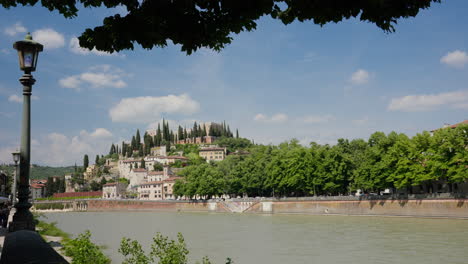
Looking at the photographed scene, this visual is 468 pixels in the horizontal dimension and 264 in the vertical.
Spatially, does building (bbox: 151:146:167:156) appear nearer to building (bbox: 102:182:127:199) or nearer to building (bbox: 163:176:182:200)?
building (bbox: 102:182:127:199)

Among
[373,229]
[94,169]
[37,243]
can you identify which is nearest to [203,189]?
[373,229]

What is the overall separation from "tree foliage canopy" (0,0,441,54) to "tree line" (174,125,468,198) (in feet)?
158

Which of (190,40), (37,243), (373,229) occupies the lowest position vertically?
(373,229)

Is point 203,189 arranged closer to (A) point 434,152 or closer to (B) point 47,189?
(A) point 434,152

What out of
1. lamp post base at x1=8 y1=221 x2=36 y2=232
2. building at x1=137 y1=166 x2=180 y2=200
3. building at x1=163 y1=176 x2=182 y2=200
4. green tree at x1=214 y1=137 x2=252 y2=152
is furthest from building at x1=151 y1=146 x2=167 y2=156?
lamp post base at x1=8 y1=221 x2=36 y2=232

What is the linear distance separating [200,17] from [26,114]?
6.44 metres

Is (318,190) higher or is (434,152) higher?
(434,152)

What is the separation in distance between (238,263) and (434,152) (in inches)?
1372

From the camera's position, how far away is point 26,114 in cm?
889

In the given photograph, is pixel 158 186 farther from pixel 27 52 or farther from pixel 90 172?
pixel 27 52

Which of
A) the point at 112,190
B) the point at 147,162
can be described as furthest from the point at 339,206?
the point at 147,162

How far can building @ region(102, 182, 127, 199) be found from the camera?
493 ft

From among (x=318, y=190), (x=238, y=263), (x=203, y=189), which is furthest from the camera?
(x=203, y=189)

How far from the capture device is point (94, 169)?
183 m
